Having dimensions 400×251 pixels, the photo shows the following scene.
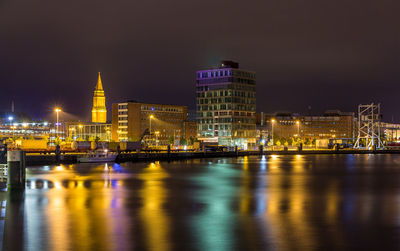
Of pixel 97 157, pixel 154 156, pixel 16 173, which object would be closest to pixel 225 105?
pixel 154 156

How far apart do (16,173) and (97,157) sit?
47.6 meters

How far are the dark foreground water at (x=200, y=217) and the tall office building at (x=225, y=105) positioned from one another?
501ft

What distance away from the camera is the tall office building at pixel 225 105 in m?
194

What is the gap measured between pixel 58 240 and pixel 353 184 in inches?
1236

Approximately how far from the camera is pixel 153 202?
3106 centimetres

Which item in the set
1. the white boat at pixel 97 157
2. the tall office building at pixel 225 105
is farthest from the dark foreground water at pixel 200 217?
the tall office building at pixel 225 105

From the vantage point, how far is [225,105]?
19450 cm

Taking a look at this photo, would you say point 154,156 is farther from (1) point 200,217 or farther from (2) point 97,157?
(1) point 200,217

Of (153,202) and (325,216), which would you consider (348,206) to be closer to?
(325,216)

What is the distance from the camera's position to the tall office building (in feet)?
635

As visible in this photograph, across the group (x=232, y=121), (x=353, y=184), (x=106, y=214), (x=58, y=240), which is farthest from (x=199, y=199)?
(x=232, y=121)

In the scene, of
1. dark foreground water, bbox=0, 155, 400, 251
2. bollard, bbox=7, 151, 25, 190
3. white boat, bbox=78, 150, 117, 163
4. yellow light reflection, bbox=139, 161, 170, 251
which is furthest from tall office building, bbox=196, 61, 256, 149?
bollard, bbox=7, 151, 25, 190

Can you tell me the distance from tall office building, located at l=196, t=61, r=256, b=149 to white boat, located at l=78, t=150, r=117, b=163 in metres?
110

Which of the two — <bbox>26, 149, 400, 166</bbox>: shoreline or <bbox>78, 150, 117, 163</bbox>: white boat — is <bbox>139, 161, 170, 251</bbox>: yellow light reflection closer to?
<bbox>26, 149, 400, 166</bbox>: shoreline
